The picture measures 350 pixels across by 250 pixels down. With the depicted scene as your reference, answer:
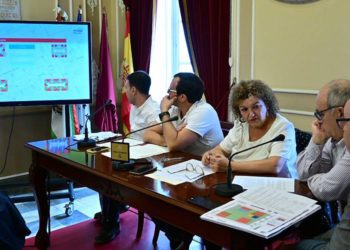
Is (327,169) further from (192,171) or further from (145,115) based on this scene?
(145,115)

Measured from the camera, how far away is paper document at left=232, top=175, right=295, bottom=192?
66.3 inches

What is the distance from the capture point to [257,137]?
2.15 metres

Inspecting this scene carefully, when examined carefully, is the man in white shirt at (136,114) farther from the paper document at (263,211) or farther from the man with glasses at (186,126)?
the paper document at (263,211)

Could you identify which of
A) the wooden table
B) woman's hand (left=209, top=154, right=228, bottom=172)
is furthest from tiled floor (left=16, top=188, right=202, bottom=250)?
woman's hand (left=209, top=154, right=228, bottom=172)

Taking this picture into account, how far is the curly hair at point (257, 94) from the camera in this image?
7.08 ft

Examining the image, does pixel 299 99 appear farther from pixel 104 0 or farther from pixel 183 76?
pixel 104 0

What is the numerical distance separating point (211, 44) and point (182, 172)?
1779 mm

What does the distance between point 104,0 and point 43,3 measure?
2.30ft

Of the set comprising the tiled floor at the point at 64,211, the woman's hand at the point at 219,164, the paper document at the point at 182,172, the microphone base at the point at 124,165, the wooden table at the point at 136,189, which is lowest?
the tiled floor at the point at 64,211

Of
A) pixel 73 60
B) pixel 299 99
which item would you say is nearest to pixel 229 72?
pixel 299 99

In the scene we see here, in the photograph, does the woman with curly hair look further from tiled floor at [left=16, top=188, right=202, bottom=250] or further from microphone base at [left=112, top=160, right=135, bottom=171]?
tiled floor at [left=16, top=188, right=202, bottom=250]

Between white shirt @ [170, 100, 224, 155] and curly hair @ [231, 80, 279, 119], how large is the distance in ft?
0.96

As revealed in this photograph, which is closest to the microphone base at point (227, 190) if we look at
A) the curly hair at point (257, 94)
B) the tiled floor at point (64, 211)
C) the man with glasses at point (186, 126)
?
the curly hair at point (257, 94)

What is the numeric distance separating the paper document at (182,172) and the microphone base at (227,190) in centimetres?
21
